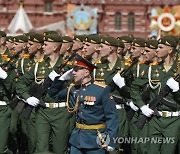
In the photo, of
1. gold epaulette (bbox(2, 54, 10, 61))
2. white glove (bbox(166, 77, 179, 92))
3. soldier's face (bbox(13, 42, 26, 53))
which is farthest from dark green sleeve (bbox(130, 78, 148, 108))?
soldier's face (bbox(13, 42, 26, 53))

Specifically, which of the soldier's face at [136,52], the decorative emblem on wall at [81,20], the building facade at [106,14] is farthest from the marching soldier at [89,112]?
the building facade at [106,14]

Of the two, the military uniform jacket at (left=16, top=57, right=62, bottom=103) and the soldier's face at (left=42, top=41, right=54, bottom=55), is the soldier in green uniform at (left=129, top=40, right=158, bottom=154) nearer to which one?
the military uniform jacket at (left=16, top=57, right=62, bottom=103)

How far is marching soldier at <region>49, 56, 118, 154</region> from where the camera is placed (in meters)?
5.91

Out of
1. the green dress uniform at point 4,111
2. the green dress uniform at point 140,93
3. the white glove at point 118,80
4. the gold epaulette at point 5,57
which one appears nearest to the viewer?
the green dress uniform at point 140,93

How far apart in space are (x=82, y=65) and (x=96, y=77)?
7.31 ft

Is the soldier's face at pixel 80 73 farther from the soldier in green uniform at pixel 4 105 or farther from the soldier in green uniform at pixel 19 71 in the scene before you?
the soldier in green uniform at pixel 19 71

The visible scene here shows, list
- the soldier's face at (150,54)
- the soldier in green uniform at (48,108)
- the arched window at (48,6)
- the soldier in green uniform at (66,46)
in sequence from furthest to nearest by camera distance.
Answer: the arched window at (48,6)
the soldier in green uniform at (66,46)
the soldier's face at (150,54)
the soldier in green uniform at (48,108)

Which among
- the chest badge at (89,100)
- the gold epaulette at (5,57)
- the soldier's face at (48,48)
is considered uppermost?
the soldier's face at (48,48)

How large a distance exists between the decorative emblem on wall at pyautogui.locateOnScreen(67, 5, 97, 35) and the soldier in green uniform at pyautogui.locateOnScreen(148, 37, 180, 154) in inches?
1239

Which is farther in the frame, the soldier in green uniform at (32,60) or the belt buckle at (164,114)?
the soldier in green uniform at (32,60)

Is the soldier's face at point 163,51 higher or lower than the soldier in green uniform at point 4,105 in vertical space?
higher

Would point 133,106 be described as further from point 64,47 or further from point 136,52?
point 64,47

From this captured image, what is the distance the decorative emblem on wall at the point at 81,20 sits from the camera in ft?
128

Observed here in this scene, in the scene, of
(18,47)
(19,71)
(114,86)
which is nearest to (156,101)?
(114,86)
